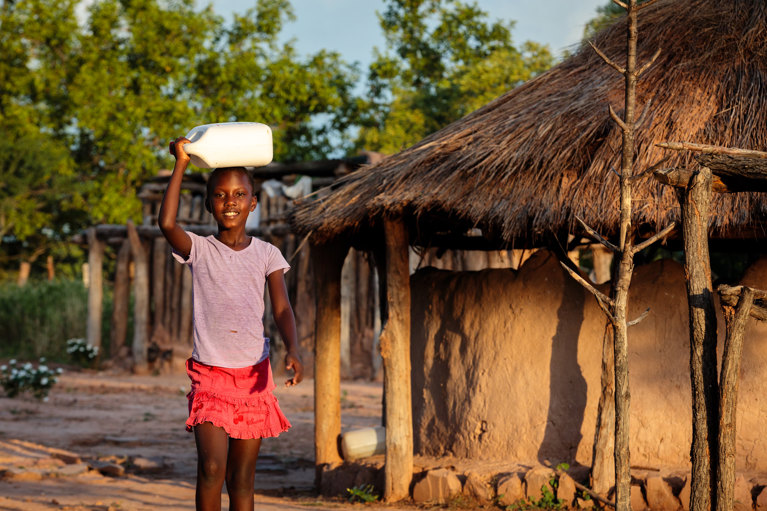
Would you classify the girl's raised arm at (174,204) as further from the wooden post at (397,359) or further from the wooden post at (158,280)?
the wooden post at (158,280)

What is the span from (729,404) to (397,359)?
118 inches

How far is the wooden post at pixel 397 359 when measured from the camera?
6172 millimetres

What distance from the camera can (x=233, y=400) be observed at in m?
3.43

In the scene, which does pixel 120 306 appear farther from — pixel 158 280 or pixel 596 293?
pixel 596 293

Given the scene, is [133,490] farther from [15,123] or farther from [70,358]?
[15,123]

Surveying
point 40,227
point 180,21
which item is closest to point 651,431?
point 180,21

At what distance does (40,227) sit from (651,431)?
18.5m

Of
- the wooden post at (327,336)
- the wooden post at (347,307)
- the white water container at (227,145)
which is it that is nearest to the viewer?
the white water container at (227,145)

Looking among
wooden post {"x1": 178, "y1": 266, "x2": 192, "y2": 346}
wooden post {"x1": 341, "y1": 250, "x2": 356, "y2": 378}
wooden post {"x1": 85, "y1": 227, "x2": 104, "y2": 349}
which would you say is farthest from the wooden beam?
wooden post {"x1": 85, "y1": 227, "x2": 104, "y2": 349}

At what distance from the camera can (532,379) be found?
247 inches

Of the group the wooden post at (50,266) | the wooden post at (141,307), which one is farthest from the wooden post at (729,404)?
the wooden post at (50,266)

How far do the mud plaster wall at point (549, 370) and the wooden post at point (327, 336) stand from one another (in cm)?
68

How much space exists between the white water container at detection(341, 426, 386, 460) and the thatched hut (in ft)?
0.65

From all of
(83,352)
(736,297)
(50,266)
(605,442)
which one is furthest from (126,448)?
(50,266)
